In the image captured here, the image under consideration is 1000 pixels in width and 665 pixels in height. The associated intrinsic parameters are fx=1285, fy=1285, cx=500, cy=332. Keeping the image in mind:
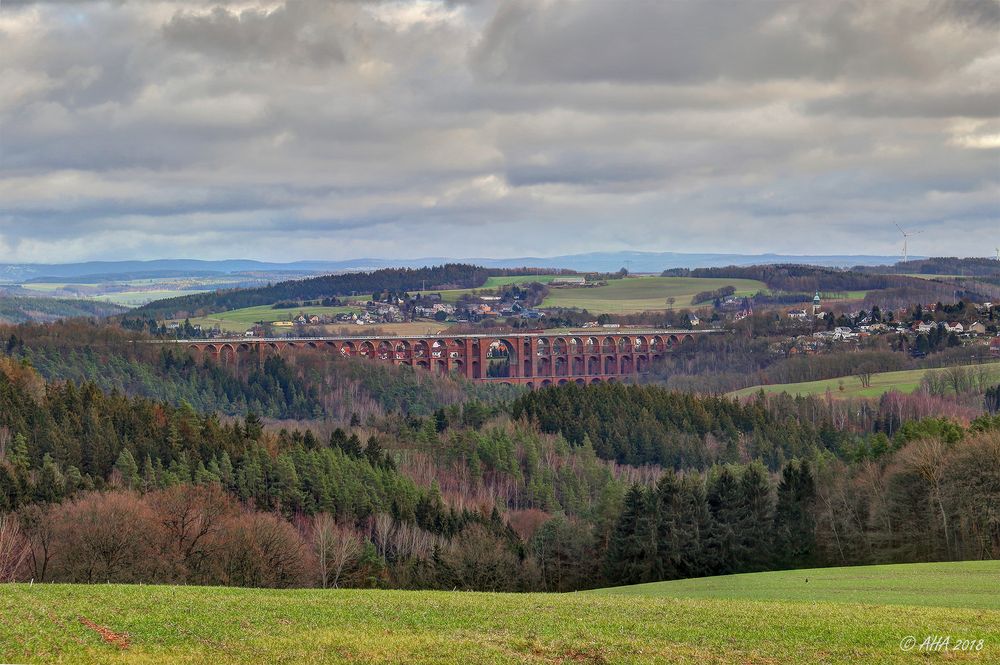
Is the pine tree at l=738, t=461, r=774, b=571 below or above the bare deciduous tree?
below

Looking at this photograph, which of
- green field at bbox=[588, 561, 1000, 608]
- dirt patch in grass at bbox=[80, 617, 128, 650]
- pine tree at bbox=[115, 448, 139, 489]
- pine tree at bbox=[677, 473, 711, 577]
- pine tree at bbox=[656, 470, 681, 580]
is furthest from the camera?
pine tree at bbox=[115, 448, 139, 489]

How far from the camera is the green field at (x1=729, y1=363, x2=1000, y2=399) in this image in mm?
158000

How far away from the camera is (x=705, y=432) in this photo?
138 metres

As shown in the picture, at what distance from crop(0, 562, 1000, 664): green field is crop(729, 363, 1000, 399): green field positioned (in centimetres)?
12052

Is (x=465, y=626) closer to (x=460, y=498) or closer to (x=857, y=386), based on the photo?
(x=460, y=498)

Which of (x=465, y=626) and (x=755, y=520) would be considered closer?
(x=465, y=626)

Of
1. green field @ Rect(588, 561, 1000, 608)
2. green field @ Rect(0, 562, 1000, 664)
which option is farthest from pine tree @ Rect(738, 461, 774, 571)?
green field @ Rect(0, 562, 1000, 664)

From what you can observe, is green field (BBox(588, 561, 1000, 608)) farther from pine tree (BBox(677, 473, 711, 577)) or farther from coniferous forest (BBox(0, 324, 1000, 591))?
coniferous forest (BBox(0, 324, 1000, 591))

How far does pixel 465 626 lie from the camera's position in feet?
105

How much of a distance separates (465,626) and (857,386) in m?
142

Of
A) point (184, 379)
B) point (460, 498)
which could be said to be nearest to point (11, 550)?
point (460, 498)

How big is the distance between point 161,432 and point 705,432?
6155cm

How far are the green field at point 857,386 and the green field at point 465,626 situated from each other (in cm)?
12052

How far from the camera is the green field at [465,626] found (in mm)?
27438
